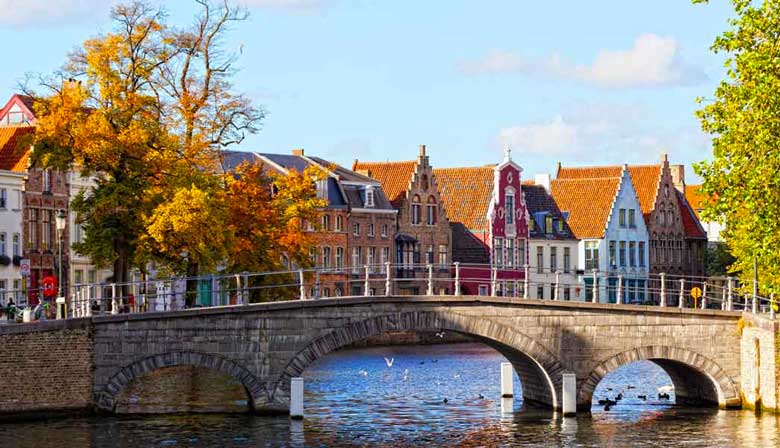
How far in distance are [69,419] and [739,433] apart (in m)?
17.8

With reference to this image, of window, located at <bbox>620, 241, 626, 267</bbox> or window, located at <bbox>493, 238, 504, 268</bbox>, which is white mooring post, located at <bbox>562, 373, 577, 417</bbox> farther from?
window, located at <bbox>620, 241, 626, 267</bbox>

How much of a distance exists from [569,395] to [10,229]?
3239cm

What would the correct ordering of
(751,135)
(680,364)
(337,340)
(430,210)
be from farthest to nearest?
(430,210), (680,364), (337,340), (751,135)

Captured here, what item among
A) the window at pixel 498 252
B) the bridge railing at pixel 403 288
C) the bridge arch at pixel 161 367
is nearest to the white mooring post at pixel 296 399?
the bridge arch at pixel 161 367

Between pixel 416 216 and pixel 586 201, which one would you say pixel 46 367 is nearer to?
pixel 416 216

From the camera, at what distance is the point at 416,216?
10156cm

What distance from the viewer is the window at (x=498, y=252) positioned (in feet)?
342

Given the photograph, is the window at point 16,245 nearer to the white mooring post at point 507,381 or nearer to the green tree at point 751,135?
the white mooring post at point 507,381

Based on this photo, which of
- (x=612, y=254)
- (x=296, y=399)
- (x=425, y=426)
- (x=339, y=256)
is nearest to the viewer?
(x=296, y=399)

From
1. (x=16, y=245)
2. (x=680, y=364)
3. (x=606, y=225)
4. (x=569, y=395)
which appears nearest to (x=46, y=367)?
(x=569, y=395)

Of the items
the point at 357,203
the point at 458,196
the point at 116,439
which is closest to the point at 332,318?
the point at 116,439

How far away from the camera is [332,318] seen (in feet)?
158

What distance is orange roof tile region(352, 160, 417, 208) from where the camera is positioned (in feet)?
333

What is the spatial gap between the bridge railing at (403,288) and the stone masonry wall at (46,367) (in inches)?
58.0
